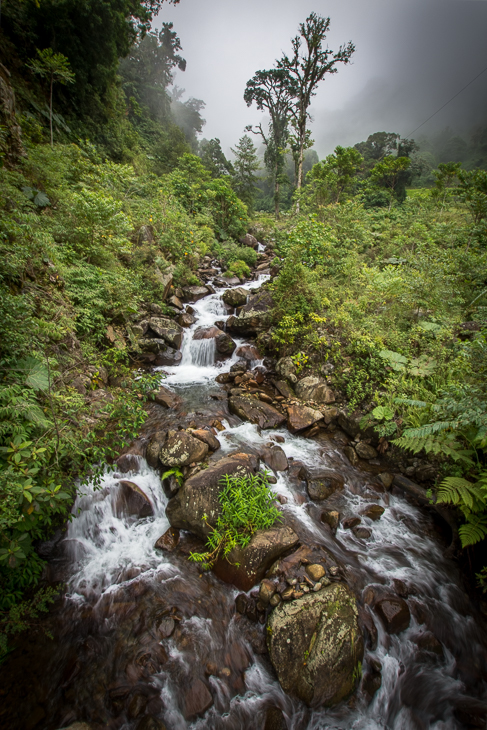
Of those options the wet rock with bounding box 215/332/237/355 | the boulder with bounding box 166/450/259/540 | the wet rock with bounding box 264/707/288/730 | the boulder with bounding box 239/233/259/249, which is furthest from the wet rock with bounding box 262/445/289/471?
the boulder with bounding box 239/233/259/249

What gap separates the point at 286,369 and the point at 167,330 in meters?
4.15

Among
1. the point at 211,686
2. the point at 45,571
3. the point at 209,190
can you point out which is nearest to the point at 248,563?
the point at 211,686

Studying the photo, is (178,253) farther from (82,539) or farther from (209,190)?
(82,539)

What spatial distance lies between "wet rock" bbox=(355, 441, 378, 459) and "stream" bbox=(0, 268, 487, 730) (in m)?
1.13

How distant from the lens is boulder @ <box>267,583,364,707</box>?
2.79 m

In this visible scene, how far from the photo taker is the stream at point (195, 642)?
2.73m

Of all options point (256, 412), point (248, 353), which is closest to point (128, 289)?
point (248, 353)

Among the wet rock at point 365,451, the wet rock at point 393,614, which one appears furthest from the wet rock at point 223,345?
the wet rock at point 393,614

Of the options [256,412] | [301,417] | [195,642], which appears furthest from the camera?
[256,412]

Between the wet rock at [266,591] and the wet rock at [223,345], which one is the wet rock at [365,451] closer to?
the wet rock at [266,591]

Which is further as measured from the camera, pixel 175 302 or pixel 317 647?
pixel 175 302

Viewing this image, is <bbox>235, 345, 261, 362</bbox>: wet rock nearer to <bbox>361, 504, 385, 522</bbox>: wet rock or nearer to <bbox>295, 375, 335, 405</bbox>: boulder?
<bbox>295, 375, 335, 405</bbox>: boulder

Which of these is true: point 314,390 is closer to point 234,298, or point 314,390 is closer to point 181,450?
point 181,450

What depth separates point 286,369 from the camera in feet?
24.8
